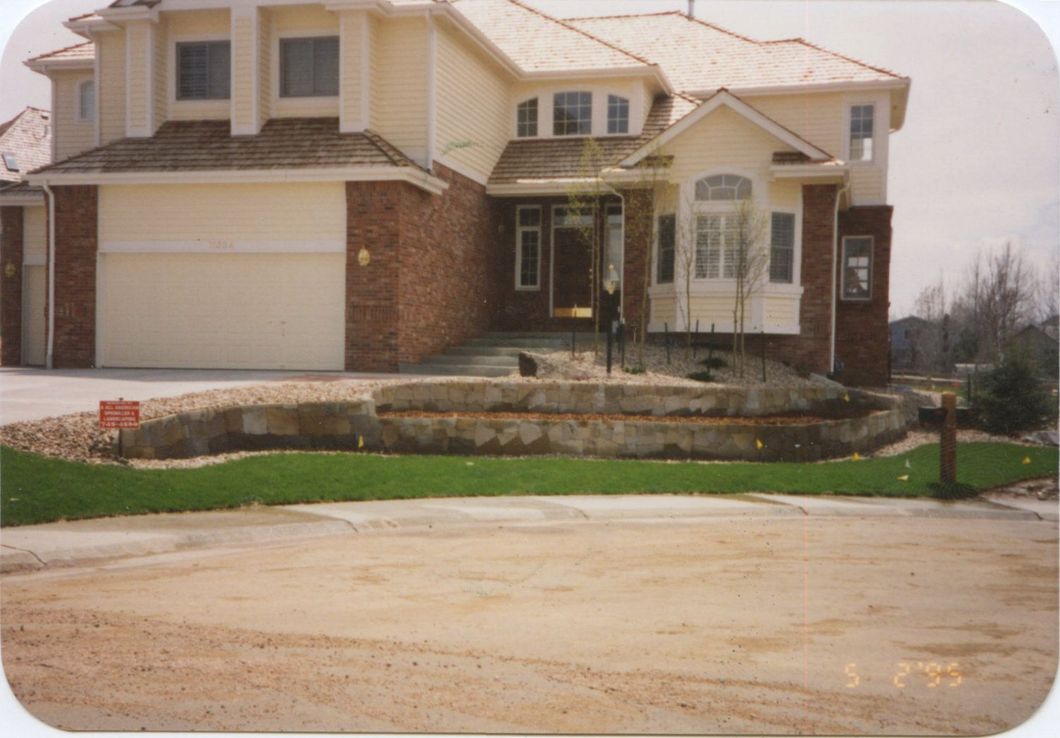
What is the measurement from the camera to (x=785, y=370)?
10.7m

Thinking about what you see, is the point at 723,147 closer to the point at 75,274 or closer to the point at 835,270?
the point at 835,270

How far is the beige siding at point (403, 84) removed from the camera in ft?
60.0

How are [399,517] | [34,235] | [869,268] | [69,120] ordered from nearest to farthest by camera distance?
1. [869,268]
2. [399,517]
3. [69,120]
4. [34,235]

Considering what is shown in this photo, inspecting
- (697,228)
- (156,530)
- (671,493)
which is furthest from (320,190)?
(156,530)

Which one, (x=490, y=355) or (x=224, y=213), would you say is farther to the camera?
(x=490, y=355)

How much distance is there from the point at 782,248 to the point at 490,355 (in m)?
6.78

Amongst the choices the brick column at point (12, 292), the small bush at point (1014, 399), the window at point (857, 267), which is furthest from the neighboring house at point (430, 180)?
the small bush at point (1014, 399)

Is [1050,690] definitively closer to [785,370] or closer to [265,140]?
[785,370]

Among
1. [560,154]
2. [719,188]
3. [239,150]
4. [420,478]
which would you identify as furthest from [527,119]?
[420,478]

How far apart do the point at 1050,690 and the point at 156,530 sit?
658cm

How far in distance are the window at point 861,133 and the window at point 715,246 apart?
3.59 m

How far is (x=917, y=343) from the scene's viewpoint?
20.5 ft

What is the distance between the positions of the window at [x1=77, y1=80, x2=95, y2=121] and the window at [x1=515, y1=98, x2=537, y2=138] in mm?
9385

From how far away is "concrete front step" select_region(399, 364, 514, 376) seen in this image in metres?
16.0
